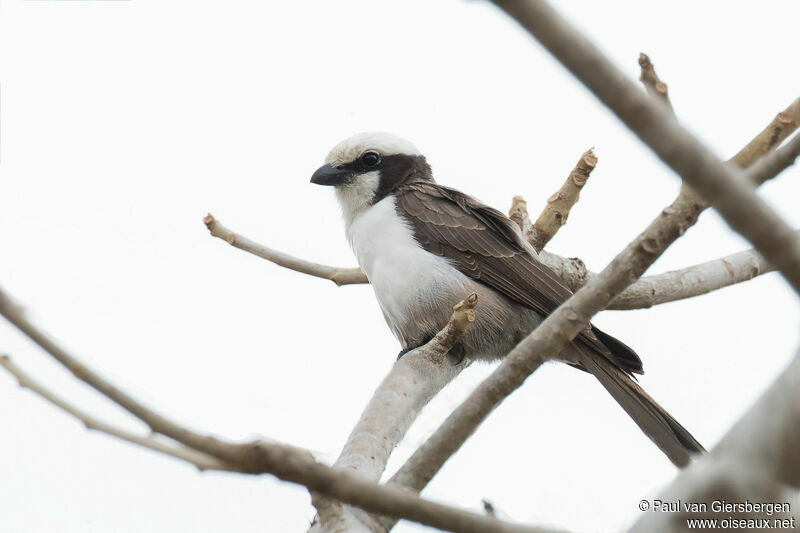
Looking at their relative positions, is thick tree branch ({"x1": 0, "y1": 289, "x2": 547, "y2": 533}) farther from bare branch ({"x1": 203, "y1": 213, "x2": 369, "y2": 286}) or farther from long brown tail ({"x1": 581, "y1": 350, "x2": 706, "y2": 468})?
bare branch ({"x1": 203, "y1": 213, "x2": 369, "y2": 286})

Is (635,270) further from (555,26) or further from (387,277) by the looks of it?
(387,277)

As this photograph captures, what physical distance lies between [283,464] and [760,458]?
982 millimetres

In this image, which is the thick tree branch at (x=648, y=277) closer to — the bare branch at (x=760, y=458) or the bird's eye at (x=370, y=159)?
the bird's eye at (x=370, y=159)

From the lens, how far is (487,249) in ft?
20.5

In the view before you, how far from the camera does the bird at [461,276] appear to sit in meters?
5.69

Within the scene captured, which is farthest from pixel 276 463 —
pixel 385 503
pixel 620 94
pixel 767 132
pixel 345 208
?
pixel 345 208

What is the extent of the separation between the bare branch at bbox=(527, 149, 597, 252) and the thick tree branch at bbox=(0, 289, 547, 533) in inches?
175

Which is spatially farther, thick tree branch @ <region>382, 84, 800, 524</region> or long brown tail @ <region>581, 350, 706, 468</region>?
long brown tail @ <region>581, 350, 706, 468</region>

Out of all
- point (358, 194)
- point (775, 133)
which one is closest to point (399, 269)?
point (358, 194)

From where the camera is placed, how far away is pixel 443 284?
6.12m

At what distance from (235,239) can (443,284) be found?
58.2 inches

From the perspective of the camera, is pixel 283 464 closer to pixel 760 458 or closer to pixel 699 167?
pixel 760 458

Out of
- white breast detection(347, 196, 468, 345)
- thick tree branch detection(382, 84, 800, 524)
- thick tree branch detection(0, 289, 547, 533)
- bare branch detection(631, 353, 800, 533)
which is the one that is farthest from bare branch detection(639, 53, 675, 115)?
white breast detection(347, 196, 468, 345)

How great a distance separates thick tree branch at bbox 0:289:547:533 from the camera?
1818mm
